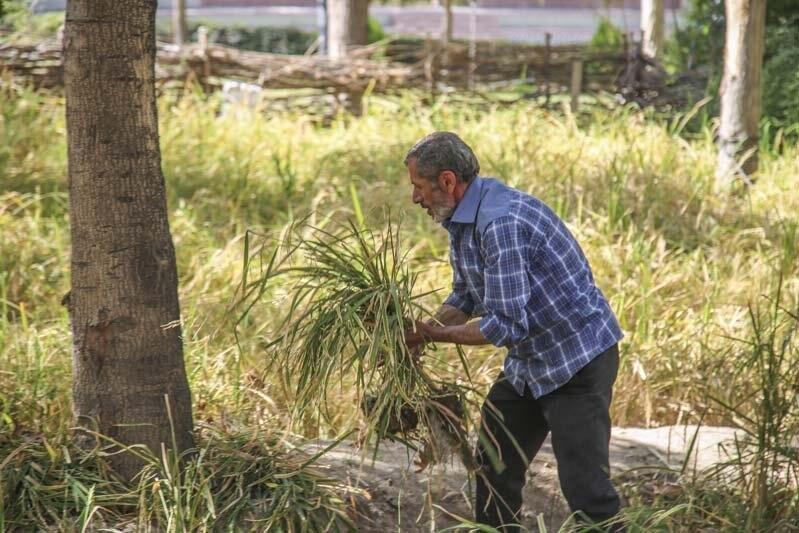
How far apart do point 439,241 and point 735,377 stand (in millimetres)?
2411

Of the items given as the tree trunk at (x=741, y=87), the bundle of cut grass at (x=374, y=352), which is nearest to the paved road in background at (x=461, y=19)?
the tree trunk at (x=741, y=87)

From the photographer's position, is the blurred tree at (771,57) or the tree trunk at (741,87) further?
the blurred tree at (771,57)

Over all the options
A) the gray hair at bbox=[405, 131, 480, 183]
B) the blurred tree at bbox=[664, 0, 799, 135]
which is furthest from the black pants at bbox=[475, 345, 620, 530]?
the blurred tree at bbox=[664, 0, 799, 135]

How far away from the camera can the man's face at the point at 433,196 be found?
329 centimetres

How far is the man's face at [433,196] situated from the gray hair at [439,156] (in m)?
0.02

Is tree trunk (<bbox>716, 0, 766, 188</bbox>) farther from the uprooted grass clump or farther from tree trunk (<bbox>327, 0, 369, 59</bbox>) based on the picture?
tree trunk (<bbox>327, 0, 369, 59</bbox>)

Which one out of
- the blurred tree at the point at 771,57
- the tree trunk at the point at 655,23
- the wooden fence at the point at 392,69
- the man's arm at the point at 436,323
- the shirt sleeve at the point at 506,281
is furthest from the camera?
the tree trunk at the point at 655,23

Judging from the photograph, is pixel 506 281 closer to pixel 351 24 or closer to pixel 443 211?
pixel 443 211

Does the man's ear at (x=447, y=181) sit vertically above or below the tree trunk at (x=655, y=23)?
below

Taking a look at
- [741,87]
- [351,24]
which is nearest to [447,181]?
[741,87]

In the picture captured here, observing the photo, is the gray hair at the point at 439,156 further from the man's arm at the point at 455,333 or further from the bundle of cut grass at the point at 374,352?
the man's arm at the point at 455,333

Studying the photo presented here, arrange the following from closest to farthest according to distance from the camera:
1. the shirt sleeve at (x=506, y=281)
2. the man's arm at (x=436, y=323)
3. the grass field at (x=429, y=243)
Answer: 1. the shirt sleeve at (x=506, y=281)
2. the man's arm at (x=436, y=323)
3. the grass field at (x=429, y=243)

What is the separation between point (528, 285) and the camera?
3.19 meters

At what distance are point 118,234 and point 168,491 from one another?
0.87 m
